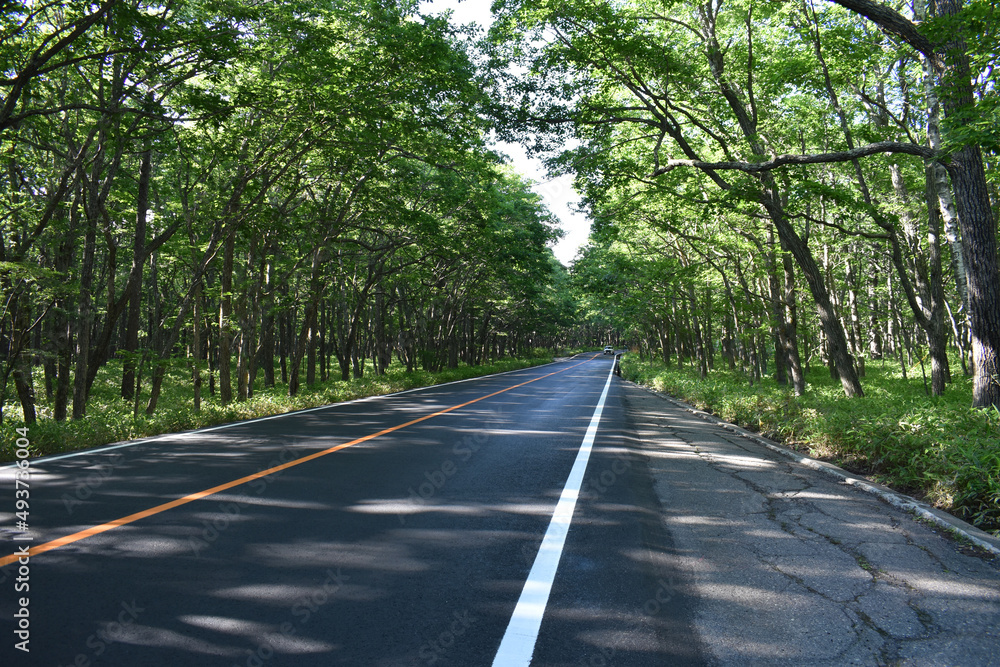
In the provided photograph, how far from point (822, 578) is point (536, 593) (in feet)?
6.76

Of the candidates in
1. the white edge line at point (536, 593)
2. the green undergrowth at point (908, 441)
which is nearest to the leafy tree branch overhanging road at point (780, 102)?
the green undergrowth at point (908, 441)

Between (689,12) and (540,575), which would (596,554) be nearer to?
(540,575)

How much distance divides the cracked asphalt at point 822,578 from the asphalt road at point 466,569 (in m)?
0.02

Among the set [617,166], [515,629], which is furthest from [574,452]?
[617,166]

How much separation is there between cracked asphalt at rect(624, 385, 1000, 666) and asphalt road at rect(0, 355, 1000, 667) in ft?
0.06
